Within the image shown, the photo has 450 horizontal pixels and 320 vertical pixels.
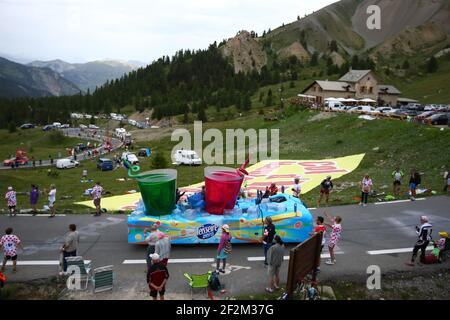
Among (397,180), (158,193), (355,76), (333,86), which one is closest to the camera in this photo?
(158,193)

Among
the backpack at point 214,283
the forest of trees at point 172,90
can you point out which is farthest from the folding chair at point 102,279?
the forest of trees at point 172,90

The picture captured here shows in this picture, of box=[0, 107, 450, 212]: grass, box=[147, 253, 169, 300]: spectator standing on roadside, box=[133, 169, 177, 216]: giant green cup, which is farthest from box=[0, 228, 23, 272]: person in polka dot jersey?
box=[0, 107, 450, 212]: grass

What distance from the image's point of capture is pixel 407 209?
18.3m

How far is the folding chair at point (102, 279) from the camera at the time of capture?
11008mm

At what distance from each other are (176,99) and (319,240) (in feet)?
449

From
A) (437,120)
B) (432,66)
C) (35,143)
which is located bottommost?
(35,143)

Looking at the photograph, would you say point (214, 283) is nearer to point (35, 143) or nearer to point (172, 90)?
point (35, 143)

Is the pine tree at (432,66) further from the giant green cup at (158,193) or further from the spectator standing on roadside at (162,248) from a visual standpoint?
the spectator standing on roadside at (162,248)

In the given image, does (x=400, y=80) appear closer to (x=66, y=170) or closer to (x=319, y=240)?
(x=66, y=170)

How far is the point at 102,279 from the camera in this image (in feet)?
36.4

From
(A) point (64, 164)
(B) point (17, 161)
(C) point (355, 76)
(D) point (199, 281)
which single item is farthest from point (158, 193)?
(C) point (355, 76)

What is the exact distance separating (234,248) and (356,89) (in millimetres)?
84891

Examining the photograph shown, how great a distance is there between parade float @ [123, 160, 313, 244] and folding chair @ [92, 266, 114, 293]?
297cm

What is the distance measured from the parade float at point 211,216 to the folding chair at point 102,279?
297cm
